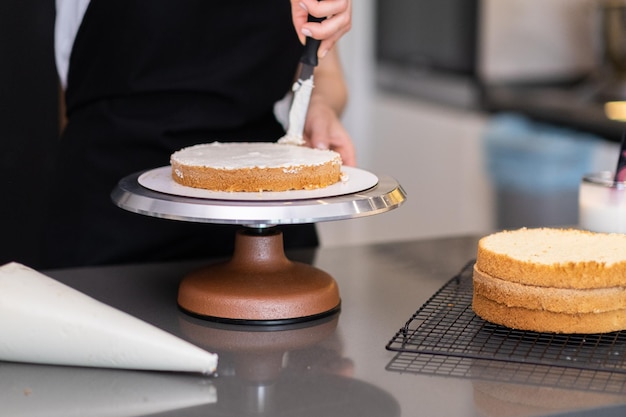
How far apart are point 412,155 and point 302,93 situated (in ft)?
7.45

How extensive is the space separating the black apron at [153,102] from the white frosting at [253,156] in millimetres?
300

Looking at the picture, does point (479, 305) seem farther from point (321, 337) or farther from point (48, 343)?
point (48, 343)

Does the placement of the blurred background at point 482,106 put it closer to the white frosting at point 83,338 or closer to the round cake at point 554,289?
the round cake at point 554,289

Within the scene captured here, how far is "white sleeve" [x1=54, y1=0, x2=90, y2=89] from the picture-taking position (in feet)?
5.43

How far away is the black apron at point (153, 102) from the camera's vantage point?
1581 millimetres

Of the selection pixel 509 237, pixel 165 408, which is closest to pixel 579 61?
pixel 509 237

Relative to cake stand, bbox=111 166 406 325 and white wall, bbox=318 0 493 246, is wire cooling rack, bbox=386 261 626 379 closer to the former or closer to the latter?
cake stand, bbox=111 166 406 325

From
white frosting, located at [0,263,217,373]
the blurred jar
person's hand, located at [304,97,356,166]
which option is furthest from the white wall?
white frosting, located at [0,263,217,373]

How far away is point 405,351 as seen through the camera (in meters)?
1.05

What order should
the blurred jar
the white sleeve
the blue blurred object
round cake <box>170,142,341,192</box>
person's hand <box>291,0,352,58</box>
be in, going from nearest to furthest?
1. round cake <box>170,142,341,192</box>
2. person's hand <box>291,0,352,58</box>
3. the blurred jar
4. the white sleeve
5. the blue blurred object

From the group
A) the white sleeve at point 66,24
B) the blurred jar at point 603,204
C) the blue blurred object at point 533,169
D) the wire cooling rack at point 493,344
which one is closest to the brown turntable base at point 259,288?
the wire cooling rack at point 493,344

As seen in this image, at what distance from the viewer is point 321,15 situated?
1289 millimetres

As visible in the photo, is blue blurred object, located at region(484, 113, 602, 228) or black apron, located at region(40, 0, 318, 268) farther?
blue blurred object, located at region(484, 113, 602, 228)

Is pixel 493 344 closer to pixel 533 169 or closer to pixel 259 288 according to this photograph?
pixel 259 288
